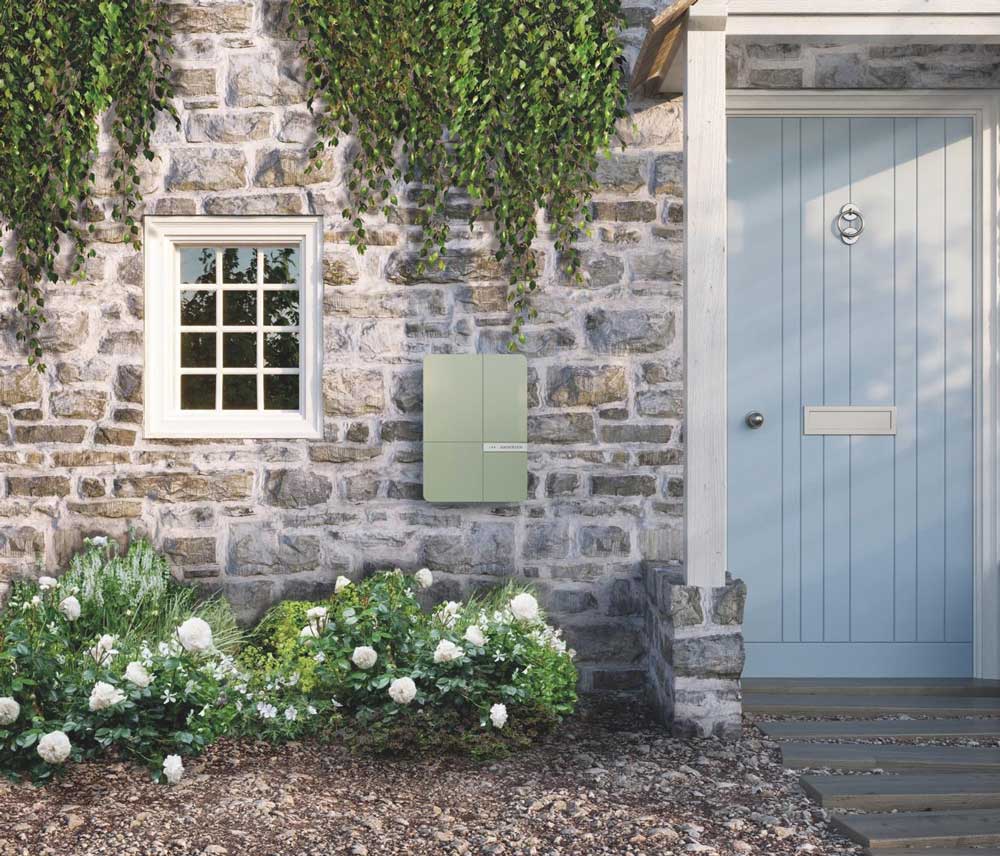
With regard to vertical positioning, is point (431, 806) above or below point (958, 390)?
below

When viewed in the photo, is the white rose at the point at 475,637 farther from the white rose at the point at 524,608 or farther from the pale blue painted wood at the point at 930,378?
the pale blue painted wood at the point at 930,378

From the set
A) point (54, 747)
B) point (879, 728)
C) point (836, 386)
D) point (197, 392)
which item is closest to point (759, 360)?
point (836, 386)

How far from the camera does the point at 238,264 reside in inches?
202

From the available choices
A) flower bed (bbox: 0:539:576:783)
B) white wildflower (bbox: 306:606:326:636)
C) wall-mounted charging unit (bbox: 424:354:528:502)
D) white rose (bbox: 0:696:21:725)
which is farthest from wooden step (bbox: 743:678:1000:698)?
white rose (bbox: 0:696:21:725)

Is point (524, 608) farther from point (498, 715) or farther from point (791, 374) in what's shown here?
point (791, 374)

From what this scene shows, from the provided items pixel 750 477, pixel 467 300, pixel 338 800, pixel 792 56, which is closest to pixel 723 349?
pixel 750 477

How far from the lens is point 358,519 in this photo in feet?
16.2

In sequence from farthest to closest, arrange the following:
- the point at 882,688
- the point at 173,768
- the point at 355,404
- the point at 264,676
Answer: the point at 355,404
the point at 882,688
the point at 264,676
the point at 173,768

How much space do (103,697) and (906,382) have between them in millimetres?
3901

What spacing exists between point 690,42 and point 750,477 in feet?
6.86

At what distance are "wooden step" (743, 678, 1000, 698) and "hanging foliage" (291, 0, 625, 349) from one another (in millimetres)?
2091

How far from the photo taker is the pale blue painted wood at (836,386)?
4824mm

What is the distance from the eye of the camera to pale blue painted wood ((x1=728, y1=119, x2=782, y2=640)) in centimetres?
484

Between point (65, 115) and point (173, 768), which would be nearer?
point (173, 768)
